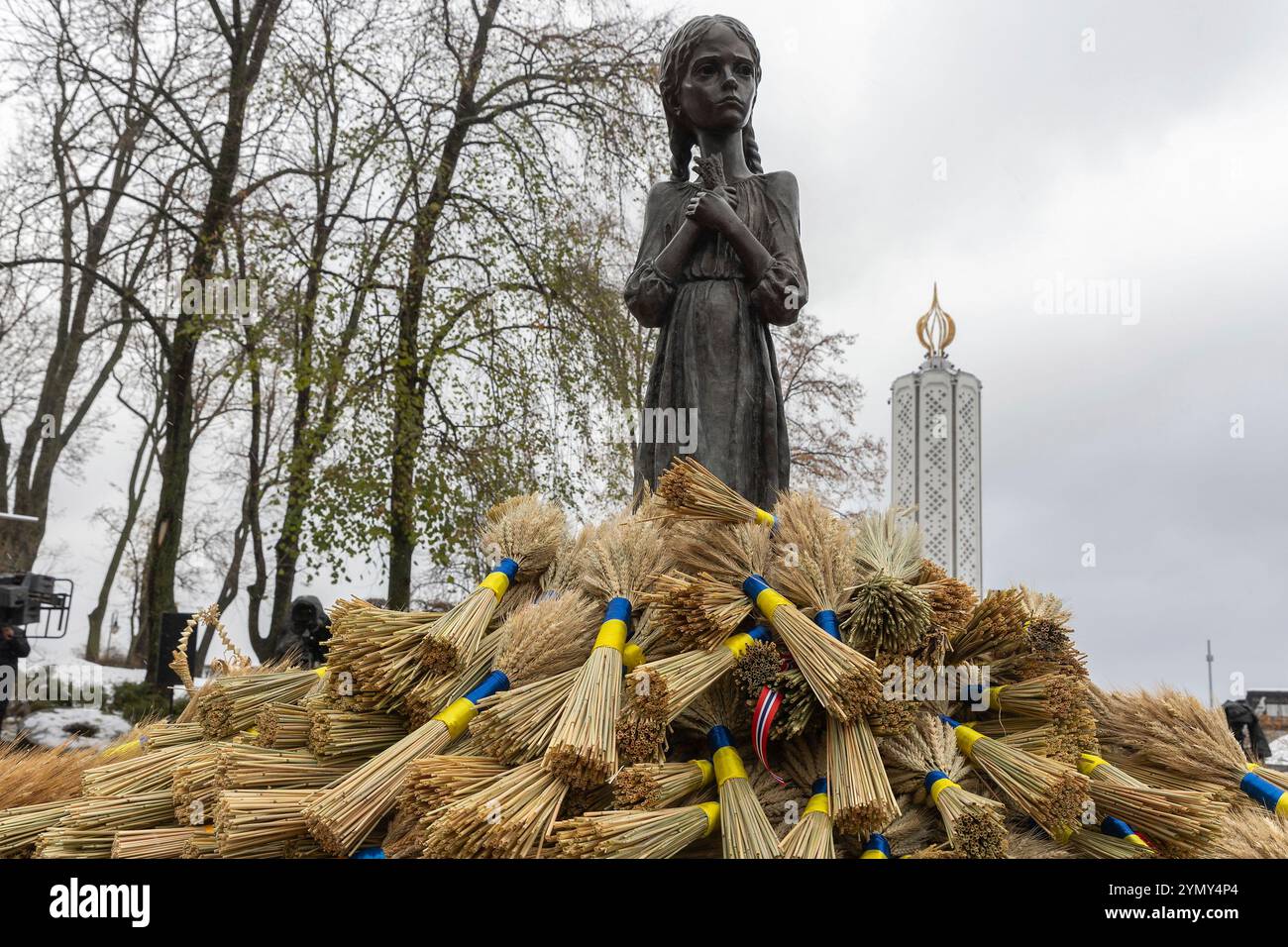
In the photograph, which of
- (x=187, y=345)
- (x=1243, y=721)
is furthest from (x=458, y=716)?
(x=187, y=345)

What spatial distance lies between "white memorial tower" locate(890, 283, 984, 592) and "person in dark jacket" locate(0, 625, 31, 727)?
929 centimetres

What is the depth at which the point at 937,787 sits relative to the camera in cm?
166

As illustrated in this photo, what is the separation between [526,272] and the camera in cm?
1386

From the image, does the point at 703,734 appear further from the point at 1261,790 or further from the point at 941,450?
the point at 941,450

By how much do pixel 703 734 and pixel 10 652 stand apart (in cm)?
961

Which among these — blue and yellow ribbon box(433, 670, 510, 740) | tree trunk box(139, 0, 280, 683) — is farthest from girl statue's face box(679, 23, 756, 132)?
tree trunk box(139, 0, 280, 683)

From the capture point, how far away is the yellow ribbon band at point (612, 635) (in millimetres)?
1802

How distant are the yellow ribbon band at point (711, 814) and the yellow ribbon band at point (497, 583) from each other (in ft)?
2.10

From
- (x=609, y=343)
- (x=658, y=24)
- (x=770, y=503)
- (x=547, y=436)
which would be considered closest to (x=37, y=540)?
(x=547, y=436)

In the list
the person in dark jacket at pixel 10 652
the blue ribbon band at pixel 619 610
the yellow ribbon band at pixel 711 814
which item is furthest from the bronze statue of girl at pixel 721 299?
the person in dark jacket at pixel 10 652

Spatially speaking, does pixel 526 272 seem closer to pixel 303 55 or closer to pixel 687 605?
pixel 303 55

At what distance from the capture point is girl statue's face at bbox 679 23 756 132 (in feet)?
11.7
